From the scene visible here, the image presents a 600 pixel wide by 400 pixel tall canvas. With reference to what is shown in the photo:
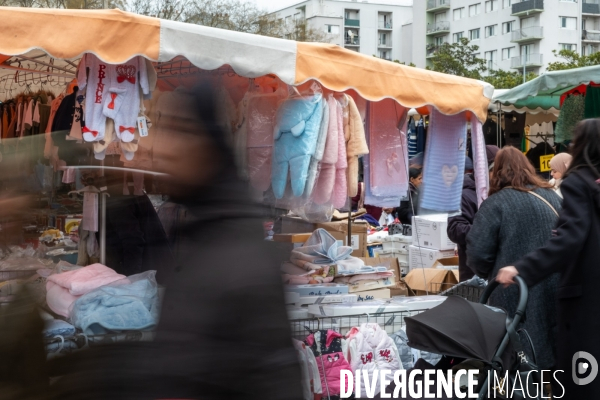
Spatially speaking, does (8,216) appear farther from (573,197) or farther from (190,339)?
(573,197)

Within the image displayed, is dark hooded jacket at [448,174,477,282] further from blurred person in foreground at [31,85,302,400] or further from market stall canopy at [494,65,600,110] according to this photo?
blurred person in foreground at [31,85,302,400]

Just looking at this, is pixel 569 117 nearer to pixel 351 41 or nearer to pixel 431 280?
pixel 431 280

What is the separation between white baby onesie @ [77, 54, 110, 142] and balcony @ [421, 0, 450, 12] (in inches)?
2946

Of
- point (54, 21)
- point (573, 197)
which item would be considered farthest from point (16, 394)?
point (573, 197)

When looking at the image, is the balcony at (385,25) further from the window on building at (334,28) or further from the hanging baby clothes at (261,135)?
the hanging baby clothes at (261,135)

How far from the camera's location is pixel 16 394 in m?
1.60

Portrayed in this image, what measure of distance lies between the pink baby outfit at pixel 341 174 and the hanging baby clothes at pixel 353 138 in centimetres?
5

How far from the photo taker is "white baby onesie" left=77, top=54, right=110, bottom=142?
14.8 feet

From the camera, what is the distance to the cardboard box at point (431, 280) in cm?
661

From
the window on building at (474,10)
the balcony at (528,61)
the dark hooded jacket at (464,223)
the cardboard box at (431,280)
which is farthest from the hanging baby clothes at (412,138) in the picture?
Answer: the window on building at (474,10)

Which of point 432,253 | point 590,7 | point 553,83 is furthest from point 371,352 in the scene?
point 590,7

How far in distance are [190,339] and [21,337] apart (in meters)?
0.39

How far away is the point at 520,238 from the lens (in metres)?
4.43

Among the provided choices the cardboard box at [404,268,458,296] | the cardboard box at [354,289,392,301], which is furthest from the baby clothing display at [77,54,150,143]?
the cardboard box at [404,268,458,296]
